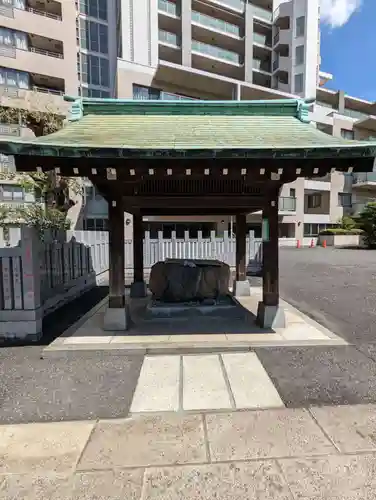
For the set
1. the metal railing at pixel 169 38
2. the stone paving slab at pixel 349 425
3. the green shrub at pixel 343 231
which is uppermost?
the metal railing at pixel 169 38

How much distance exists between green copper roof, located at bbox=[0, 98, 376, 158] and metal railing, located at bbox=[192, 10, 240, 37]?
32070 millimetres

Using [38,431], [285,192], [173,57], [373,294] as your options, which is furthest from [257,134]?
[173,57]

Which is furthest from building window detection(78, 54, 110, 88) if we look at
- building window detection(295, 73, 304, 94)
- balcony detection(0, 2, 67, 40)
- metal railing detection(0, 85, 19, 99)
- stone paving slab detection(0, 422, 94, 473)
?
stone paving slab detection(0, 422, 94, 473)

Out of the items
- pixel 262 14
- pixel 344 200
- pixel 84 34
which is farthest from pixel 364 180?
pixel 84 34

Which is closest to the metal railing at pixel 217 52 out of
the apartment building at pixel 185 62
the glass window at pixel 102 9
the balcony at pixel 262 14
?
the apartment building at pixel 185 62

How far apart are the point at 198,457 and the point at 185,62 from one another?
34476 millimetres

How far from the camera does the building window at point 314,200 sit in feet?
117

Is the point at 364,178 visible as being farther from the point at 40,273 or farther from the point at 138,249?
the point at 40,273

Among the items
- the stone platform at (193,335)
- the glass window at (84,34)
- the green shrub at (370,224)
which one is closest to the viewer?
the stone platform at (193,335)

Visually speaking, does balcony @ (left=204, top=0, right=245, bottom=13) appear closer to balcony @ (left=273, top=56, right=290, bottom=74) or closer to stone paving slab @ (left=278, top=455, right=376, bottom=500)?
balcony @ (left=273, top=56, right=290, bottom=74)

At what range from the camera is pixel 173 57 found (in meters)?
30.1

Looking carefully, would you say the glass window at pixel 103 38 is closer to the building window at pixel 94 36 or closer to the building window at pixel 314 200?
the building window at pixel 94 36

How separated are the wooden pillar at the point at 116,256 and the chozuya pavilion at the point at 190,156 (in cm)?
2

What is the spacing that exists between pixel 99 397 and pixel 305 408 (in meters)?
2.36
